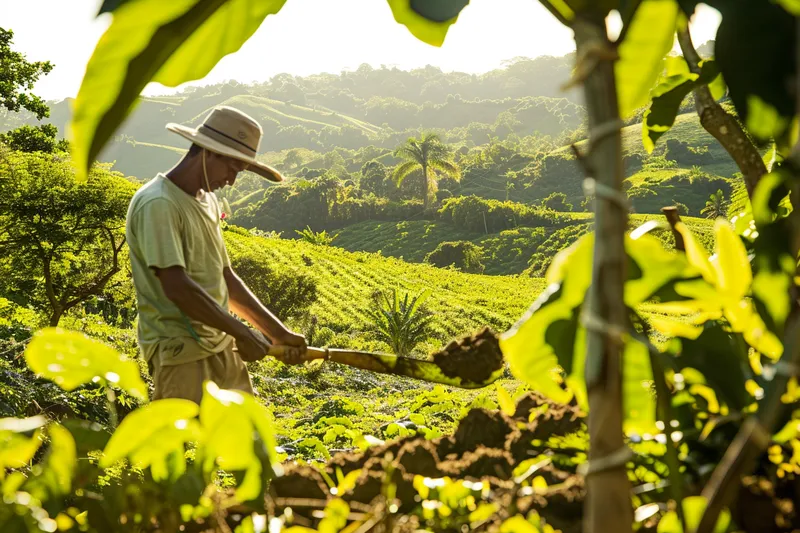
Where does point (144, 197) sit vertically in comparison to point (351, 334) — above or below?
above

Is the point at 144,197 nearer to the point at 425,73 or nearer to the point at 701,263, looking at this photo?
the point at 701,263

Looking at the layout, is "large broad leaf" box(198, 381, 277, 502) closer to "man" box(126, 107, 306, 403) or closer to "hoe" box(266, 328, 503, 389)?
"hoe" box(266, 328, 503, 389)

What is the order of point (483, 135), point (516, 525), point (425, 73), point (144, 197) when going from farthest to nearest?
point (425, 73), point (483, 135), point (144, 197), point (516, 525)

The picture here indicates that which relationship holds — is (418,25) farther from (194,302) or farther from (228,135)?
(228,135)

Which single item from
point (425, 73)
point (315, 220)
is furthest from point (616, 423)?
point (425, 73)

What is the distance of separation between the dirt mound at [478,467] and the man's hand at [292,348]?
103cm

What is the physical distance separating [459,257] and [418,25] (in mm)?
30659

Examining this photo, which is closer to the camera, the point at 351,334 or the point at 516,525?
the point at 516,525

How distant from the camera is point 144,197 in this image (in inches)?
84.4

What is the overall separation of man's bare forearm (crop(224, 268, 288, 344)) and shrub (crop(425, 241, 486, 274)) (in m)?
28.1

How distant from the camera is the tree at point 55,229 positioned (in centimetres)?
758

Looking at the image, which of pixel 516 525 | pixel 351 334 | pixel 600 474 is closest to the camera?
pixel 600 474

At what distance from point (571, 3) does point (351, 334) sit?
1461 cm

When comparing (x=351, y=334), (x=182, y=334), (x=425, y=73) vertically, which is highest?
(x=425, y=73)
